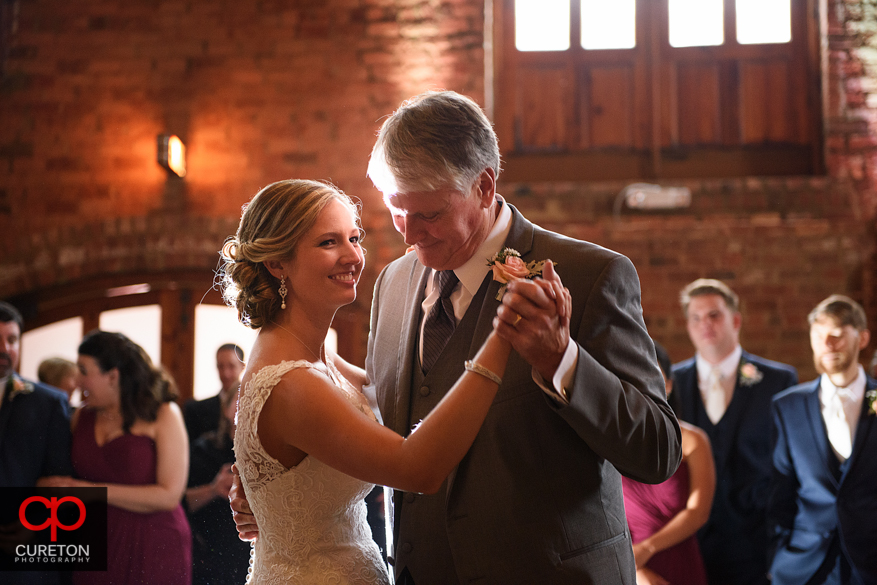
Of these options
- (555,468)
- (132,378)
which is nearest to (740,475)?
(555,468)

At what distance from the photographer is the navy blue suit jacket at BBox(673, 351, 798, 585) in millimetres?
3770

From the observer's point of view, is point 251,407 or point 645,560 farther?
point 645,560

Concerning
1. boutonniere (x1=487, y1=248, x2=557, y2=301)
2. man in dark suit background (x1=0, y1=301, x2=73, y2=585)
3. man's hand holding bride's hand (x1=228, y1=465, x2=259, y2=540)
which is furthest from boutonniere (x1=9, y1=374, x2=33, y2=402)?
boutonniere (x1=487, y1=248, x2=557, y2=301)

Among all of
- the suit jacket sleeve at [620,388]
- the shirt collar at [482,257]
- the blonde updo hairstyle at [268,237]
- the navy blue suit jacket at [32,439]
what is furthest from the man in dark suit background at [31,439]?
the suit jacket sleeve at [620,388]

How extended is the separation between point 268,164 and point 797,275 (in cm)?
377

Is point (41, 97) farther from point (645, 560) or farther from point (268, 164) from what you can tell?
point (645, 560)

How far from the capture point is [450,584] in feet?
5.52

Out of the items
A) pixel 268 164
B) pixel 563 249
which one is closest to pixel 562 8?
pixel 268 164

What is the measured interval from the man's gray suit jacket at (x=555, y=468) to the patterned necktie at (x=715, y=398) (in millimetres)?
2427

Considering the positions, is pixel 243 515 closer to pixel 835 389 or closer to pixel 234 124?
pixel 835 389

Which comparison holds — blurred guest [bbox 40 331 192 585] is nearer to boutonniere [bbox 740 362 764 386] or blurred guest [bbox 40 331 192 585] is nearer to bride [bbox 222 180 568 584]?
bride [bbox 222 180 568 584]

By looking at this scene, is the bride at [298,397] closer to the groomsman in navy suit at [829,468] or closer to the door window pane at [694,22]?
the groomsman in navy suit at [829,468]

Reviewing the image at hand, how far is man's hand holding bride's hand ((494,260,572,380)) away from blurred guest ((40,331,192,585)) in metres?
2.75

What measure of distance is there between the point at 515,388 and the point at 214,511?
3.03 m
